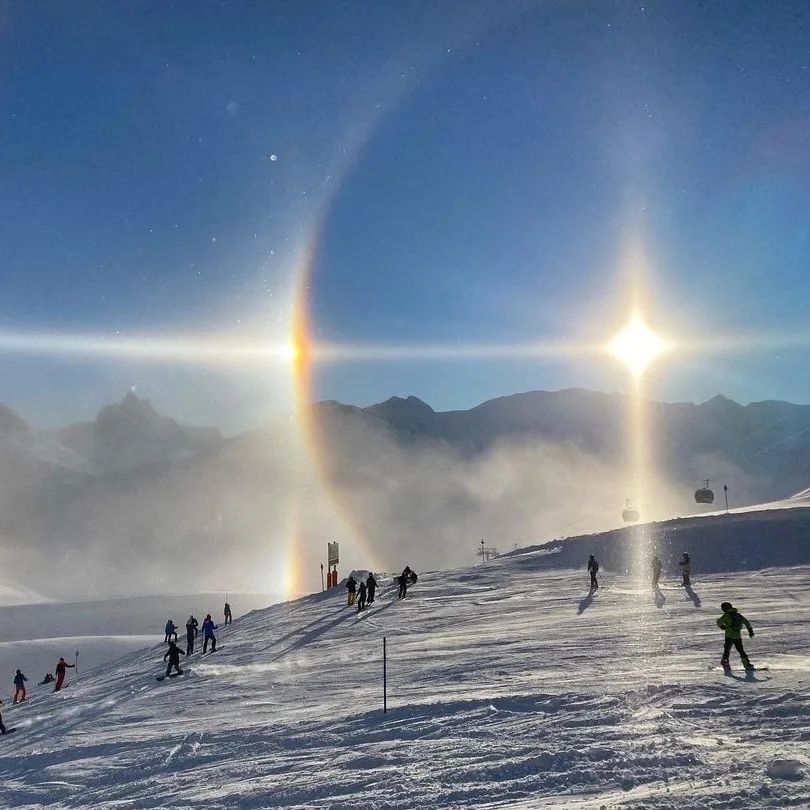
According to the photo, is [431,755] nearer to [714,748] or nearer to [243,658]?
[714,748]

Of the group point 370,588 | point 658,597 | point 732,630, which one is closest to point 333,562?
point 370,588

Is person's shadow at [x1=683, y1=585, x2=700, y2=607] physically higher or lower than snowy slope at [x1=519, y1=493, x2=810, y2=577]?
lower

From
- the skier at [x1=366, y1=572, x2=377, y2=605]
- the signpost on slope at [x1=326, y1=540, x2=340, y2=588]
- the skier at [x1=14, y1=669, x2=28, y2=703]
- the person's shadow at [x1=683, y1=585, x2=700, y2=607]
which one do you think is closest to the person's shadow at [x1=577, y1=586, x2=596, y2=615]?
the person's shadow at [x1=683, y1=585, x2=700, y2=607]

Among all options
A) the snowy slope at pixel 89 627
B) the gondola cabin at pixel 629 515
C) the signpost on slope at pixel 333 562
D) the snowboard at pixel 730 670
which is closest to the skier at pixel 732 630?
the snowboard at pixel 730 670

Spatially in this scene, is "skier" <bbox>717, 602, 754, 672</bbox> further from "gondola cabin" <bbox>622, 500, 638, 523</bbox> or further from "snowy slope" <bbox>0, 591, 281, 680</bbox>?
"gondola cabin" <bbox>622, 500, 638, 523</bbox>

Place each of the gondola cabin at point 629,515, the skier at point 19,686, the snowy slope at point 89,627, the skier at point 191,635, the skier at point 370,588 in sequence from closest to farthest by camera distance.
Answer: the skier at point 191,635 < the skier at point 19,686 < the skier at point 370,588 < the snowy slope at point 89,627 < the gondola cabin at point 629,515

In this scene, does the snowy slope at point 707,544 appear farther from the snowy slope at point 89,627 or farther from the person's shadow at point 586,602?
the snowy slope at point 89,627
